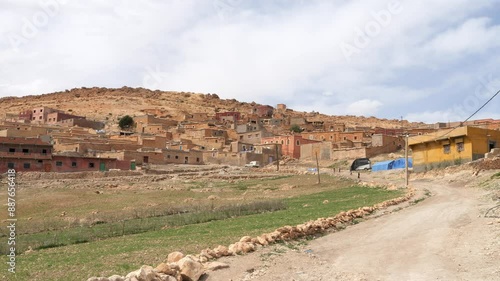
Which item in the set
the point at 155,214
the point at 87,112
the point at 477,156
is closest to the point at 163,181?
the point at 155,214

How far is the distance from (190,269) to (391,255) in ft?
17.9

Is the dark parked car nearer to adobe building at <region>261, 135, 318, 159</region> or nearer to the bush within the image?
adobe building at <region>261, 135, 318, 159</region>

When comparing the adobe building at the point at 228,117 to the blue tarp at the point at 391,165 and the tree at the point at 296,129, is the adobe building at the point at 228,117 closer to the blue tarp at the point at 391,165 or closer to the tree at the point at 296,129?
the tree at the point at 296,129

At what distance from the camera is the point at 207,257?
12.1 metres

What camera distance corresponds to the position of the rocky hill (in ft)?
478

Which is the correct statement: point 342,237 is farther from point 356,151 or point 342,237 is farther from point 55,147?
point 55,147

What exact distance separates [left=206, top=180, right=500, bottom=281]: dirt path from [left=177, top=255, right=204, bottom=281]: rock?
403 millimetres

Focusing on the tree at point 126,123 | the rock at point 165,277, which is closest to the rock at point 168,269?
the rock at point 165,277

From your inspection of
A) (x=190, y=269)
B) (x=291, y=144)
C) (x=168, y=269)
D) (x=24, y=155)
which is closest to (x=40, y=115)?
(x=24, y=155)

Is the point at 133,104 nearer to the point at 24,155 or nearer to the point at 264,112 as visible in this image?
the point at 264,112

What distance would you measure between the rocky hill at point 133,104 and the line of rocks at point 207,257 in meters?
121

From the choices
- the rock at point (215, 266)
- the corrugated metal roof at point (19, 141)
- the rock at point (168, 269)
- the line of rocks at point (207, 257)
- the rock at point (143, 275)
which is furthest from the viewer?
the corrugated metal roof at point (19, 141)

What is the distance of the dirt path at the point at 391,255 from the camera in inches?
437

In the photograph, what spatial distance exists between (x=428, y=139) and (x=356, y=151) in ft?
68.2
